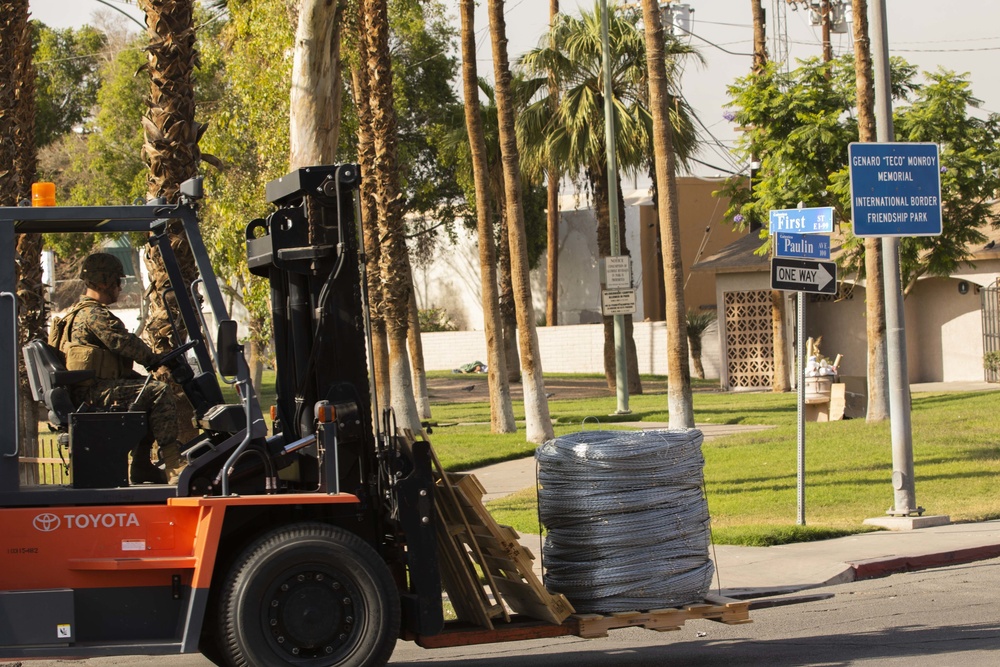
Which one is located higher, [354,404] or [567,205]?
[567,205]

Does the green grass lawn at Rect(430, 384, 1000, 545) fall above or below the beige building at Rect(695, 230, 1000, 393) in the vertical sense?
below

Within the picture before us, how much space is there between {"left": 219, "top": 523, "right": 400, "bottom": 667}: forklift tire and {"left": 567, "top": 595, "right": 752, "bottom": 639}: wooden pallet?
3.67 ft

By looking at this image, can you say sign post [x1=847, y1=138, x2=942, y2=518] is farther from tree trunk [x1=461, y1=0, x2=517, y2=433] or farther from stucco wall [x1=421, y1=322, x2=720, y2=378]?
stucco wall [x1=421, y1=322, x2=720, y2=378]

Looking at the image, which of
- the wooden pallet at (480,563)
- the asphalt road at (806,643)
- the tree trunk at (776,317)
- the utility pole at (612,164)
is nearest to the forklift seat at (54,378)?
the wooden pallet at (480,563)

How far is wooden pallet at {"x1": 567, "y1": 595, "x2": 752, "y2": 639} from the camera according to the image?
680 centimetres

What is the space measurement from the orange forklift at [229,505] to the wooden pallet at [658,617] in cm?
90

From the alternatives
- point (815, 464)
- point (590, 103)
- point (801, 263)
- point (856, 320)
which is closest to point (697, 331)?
point (856, 320)

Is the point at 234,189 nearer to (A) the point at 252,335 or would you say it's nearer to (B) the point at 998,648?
(A) the point at 252,335

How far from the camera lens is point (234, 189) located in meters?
25.2

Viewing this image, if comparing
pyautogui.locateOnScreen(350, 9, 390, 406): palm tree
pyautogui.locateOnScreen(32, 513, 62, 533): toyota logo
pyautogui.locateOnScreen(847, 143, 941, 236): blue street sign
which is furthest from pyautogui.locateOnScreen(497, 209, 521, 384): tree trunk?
pyautogui.locateOnScreen(32, 513, 62, 533): toyota logo

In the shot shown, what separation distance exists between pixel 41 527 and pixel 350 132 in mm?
22904

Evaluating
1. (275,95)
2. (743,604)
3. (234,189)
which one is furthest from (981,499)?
(234,189)

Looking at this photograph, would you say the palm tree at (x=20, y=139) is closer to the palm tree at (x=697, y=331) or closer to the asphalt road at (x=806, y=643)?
the asphalt road at (x=806, y=643)

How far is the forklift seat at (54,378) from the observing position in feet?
20.9
